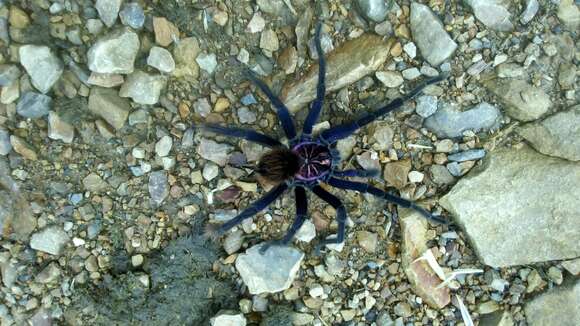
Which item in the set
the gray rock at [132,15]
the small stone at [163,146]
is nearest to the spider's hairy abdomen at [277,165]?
the small stone at [163,146]

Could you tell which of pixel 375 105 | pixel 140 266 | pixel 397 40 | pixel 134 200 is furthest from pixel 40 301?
pixel 397 40

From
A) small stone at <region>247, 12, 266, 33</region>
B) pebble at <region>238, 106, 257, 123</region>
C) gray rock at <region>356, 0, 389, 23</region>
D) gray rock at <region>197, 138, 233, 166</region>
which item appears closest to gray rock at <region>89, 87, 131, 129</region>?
gray rock at <region>197, 138, 233, 166</region>

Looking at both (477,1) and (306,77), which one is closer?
(477,1)

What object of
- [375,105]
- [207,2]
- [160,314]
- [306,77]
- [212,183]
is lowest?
[160,314]

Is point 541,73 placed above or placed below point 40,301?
above

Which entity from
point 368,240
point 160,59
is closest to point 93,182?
point 160,59

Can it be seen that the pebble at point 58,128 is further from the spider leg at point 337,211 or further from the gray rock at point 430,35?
the gray rock at point 430,35

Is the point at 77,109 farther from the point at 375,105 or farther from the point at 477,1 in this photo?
the point at 477,1
